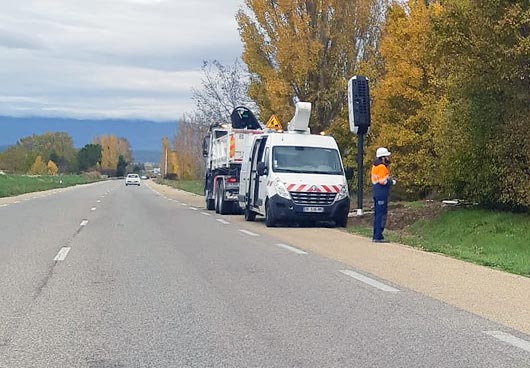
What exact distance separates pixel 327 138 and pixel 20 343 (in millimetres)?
16073

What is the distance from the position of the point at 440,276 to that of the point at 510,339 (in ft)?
14.0

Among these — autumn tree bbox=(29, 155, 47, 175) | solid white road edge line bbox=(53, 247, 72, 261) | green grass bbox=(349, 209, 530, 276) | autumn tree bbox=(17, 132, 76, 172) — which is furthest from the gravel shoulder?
autumn tree bbox=(17, 132, 76, 172)

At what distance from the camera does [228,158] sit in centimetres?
2934

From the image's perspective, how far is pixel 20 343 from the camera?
285 inches

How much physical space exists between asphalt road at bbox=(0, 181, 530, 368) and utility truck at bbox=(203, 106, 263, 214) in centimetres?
1415

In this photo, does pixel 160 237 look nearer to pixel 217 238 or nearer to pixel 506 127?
pixel 217 238

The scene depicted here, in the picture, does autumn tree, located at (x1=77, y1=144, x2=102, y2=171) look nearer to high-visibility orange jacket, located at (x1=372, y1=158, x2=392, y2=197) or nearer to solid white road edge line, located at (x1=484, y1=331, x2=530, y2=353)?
high-visibility orange jacket, located at (x1=372, y1=158, x2=392, y2=197)

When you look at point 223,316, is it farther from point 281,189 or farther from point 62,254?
point 281,189

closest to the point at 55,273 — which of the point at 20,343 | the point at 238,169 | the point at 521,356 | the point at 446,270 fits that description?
the point at 20,343

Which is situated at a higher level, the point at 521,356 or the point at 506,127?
the point at 506,127

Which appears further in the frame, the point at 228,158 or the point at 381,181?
the point at 228,158

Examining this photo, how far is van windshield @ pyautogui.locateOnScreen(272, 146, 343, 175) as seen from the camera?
2147 centimetres

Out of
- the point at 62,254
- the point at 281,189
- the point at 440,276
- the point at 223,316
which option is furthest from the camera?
the point at 281,189

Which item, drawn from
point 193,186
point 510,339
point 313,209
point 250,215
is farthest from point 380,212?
point 193,186
